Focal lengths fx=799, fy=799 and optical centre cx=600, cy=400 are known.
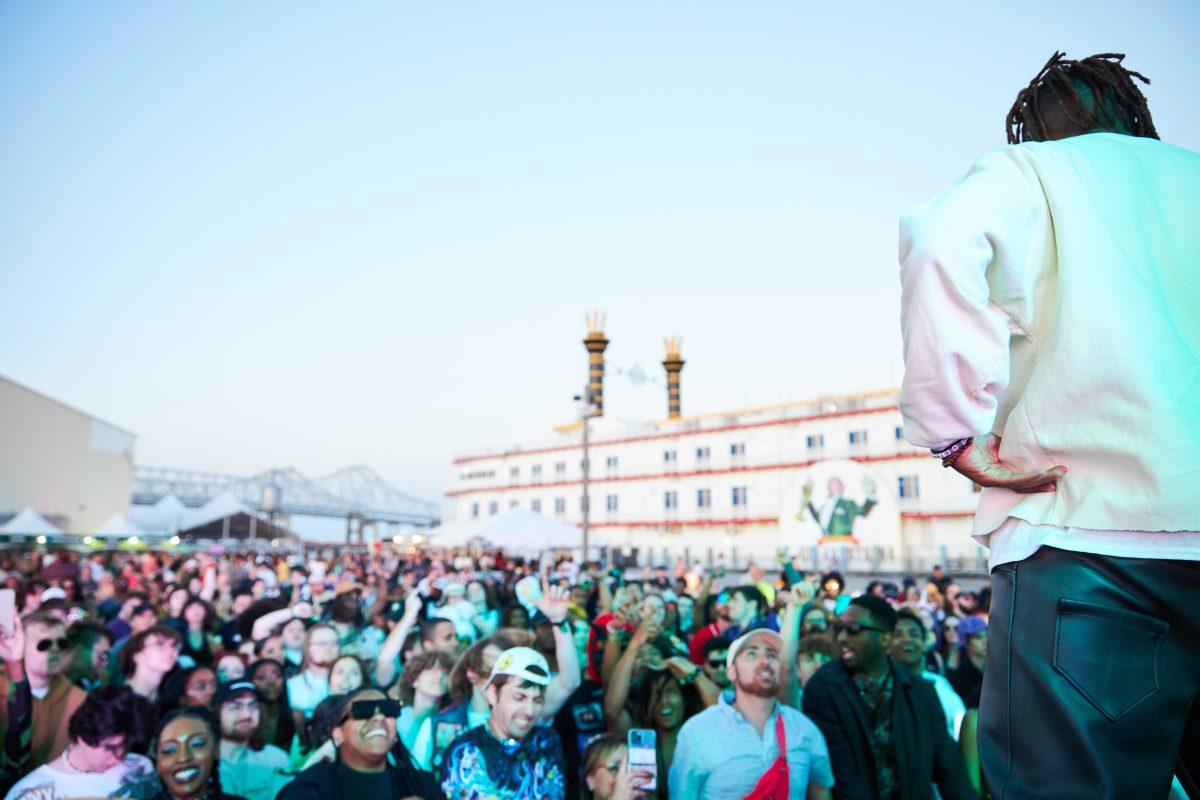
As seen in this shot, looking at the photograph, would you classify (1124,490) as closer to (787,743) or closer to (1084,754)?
(1084,754)

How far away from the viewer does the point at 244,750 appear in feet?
16.8

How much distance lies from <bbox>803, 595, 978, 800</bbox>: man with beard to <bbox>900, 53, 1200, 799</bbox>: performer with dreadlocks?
11.0 ft

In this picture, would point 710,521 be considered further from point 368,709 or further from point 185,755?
point 185,755

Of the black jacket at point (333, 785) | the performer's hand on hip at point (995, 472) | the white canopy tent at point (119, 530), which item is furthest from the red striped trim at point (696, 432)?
the performer's hand on hip at point (995, 472)

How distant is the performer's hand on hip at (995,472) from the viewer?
4.76 ft

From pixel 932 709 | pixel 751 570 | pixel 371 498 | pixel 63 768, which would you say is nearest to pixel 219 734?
pixel 63 768

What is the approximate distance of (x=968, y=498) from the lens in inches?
1686

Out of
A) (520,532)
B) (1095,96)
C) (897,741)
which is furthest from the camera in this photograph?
(520,532)

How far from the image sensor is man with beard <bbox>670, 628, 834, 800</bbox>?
425 cm

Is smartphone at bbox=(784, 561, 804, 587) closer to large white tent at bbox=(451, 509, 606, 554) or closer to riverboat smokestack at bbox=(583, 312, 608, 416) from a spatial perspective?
large white tent at bbox=(451, 509, 606, 554)

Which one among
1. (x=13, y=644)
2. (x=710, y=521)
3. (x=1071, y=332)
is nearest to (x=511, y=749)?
(x=13, y=644)

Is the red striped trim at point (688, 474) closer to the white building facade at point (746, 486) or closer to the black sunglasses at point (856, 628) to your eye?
the white building facade at point (746, 486)

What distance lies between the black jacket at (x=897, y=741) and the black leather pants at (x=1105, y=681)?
3.44 meters

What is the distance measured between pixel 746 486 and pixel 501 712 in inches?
1897
